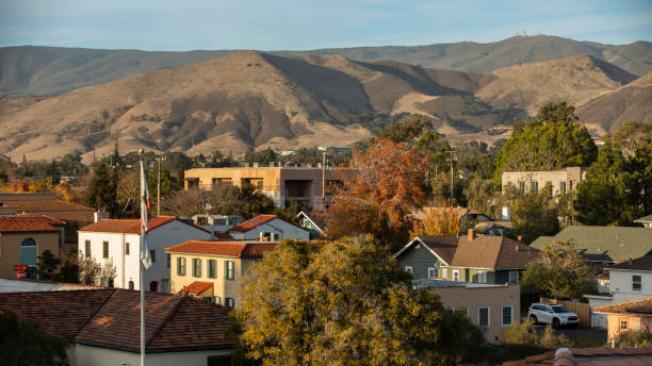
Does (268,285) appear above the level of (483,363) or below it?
above

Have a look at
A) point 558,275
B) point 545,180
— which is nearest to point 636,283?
point 558,275

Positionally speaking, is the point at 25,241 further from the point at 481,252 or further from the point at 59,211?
the point at 481,252

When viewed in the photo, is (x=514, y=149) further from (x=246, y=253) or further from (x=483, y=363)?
(x=483, y=363)

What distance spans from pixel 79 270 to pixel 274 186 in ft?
178

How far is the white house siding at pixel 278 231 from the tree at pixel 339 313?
35.6 m

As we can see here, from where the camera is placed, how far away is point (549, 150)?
119500 millimetres

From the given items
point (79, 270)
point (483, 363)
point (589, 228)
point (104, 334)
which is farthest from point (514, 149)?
point (104, 334)

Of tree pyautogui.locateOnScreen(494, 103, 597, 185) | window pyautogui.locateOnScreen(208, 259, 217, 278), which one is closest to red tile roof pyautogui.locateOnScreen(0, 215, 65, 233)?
window pyautogui.locateOnScreen(208, 259, 217, 278)

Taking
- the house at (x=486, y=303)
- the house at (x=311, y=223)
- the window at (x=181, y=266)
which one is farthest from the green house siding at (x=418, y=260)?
the house at (x=311, y=223)

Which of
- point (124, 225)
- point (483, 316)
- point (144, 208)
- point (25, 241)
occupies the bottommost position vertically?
point (483, 316)

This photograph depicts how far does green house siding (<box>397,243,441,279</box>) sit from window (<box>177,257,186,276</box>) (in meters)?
12.9

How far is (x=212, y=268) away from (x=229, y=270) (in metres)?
1.52

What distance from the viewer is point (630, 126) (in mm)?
147375

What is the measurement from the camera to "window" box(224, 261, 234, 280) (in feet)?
187
